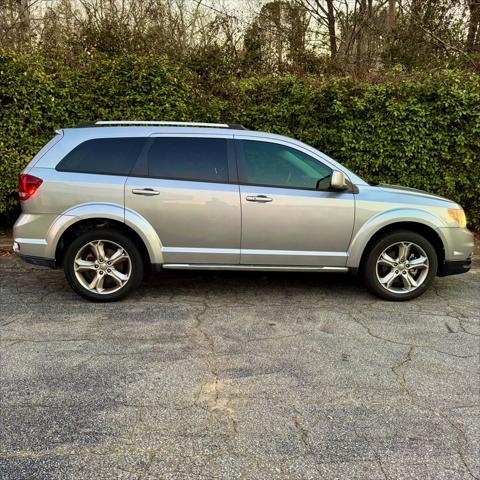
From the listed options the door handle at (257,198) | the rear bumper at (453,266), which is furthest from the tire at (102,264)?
the rear bumper at (453,266)

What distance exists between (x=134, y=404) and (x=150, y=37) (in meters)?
9.22

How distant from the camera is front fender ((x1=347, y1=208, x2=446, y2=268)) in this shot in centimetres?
524

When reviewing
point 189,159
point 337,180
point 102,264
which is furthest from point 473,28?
point 102,264

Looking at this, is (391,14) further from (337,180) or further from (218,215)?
(218,215)

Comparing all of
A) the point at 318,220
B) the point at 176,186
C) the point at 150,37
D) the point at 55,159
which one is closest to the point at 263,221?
the point at 318,220

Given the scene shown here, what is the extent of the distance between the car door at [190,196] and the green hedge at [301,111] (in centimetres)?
276

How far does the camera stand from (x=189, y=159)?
17.1 ft

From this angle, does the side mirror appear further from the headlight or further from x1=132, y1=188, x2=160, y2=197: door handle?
x1=132, y1=188, x2=160, y2=197: door handle

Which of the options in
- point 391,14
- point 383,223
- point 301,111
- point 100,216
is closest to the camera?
point 100,216

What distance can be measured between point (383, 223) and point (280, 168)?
1238mm

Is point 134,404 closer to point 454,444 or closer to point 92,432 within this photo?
point 92,432

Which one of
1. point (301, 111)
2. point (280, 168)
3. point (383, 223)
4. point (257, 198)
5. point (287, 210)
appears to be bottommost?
point (383, 223)

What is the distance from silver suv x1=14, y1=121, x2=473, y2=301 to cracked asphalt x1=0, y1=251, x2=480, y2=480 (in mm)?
464

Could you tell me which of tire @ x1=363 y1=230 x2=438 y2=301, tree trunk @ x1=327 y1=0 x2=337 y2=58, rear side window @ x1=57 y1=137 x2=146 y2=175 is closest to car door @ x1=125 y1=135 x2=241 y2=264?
rear side window @ x1=57 y1=137 x2=146 y2=175
